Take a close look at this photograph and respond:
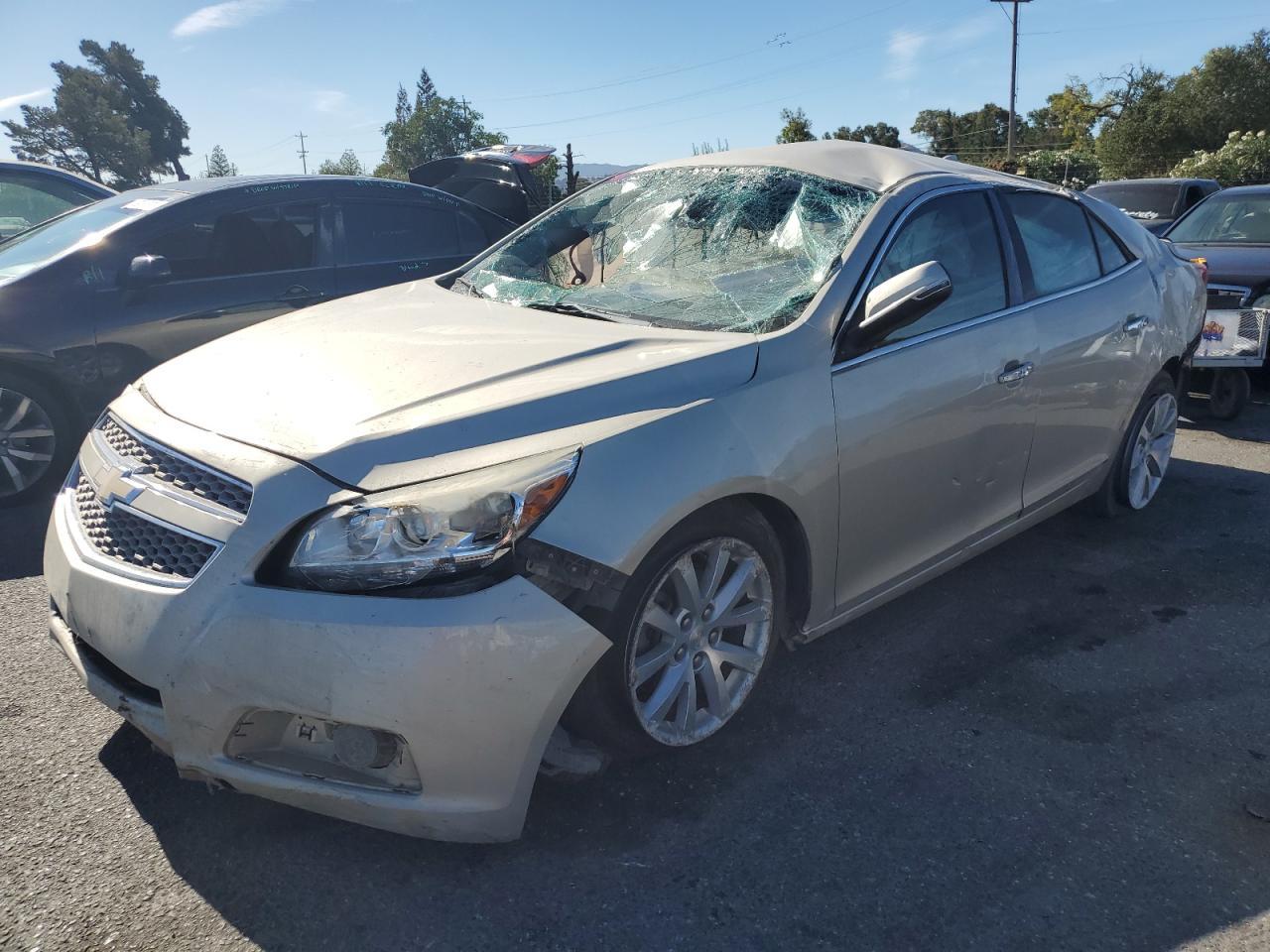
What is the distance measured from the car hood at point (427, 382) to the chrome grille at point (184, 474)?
4.5 inches

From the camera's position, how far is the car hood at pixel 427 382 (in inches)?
89.7

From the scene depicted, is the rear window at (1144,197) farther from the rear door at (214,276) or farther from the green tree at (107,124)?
the green tree at (107,124)

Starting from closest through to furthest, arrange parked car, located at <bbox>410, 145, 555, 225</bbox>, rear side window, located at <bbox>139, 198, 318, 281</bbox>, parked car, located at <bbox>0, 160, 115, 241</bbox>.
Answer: rear side window, located at <bbox>139, 198, 318, 281</bbox>
parked car, located at <bbox>410, 145, 555, 225</bbox>
parked car, located at <bbox>0, 160, 115, 241</bbox>

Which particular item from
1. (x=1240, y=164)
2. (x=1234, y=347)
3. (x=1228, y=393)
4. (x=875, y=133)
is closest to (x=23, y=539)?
(x=1234, y=347)

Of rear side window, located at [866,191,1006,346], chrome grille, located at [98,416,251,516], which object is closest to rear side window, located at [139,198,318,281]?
chrome grille, located at [98,416,251,516]

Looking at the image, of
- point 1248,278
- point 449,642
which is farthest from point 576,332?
point 1248,278

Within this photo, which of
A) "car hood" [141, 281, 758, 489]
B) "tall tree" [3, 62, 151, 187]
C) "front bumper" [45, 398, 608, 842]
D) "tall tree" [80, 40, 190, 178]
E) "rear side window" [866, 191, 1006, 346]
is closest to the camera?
"front bumper" [45, 398, 608, 842]

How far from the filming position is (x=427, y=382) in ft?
8.34

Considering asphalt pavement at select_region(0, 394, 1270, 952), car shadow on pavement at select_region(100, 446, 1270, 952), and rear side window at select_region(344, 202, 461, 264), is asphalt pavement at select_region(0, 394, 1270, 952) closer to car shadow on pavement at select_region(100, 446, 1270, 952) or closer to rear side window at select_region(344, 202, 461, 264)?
car shadow on pavement at select_region(100, 446, 1270, 952)

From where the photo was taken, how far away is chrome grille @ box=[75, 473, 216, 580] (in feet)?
7.18

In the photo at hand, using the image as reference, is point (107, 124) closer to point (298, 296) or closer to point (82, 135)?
point (82, 135)

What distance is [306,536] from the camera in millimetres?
2121

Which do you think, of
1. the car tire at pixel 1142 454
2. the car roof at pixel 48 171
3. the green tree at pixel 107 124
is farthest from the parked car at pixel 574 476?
the green tree at pixel 107 124

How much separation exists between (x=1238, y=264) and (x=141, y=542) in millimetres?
7493
